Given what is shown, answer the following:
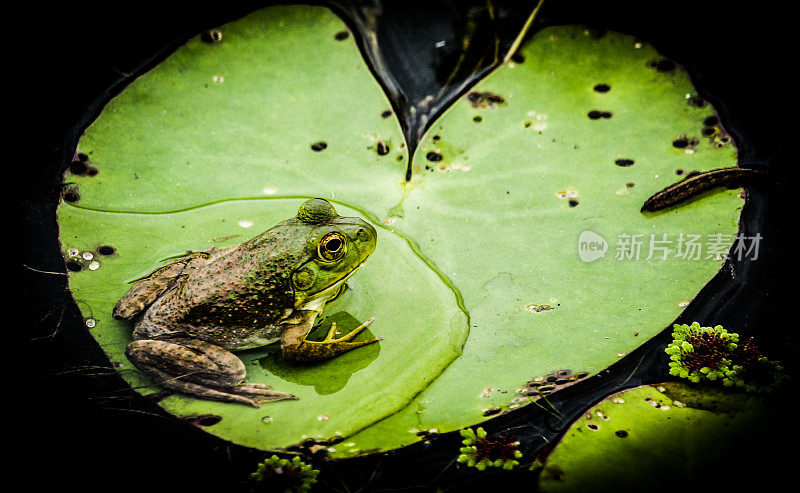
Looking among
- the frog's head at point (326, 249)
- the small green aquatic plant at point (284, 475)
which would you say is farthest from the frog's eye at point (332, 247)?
the small green aquatic plant at point (284, 475)

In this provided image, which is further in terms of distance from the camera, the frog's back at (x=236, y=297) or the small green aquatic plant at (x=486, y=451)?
the frog's back at (x=236, y=297)

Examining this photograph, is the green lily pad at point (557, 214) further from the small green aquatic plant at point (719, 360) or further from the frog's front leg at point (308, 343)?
the frog's front leg at point (308, 343)

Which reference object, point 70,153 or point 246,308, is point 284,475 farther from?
point 70,153

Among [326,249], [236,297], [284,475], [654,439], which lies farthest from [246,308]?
[654,439]

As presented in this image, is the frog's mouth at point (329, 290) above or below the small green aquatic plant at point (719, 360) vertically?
above

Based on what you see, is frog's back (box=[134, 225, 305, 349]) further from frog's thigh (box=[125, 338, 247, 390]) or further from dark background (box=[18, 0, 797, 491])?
dark background (box=[18, 0, 797, 491])

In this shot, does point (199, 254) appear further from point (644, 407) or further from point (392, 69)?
point (644, 407)

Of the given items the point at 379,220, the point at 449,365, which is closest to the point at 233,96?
the point at 379,220

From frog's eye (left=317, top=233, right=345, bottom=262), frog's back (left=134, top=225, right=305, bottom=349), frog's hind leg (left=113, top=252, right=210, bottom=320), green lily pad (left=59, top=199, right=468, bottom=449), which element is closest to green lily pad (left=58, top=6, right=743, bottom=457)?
green lily pad (left=59, top=199, right=468, bottom=449)
